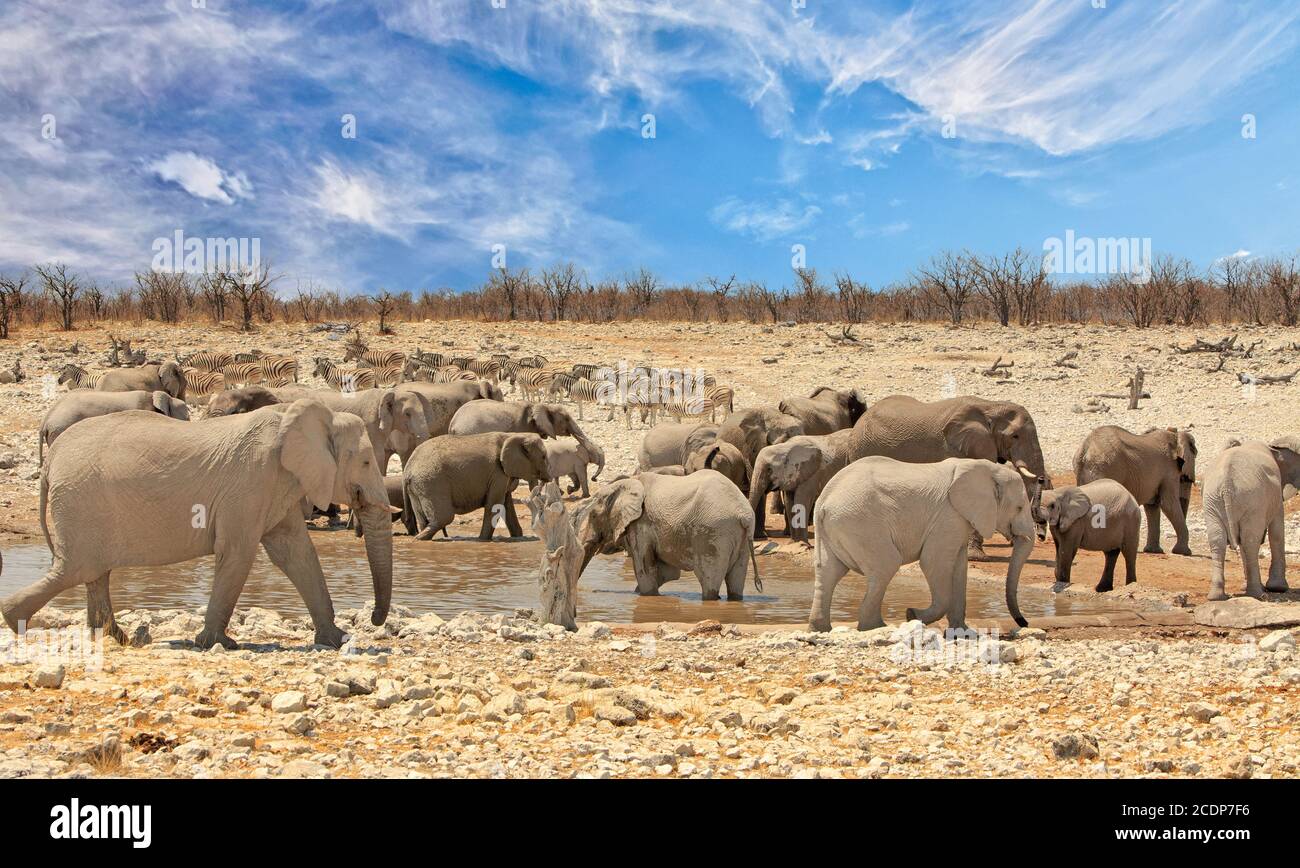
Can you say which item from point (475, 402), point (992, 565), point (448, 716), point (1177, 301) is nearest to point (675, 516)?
point (992, 565)

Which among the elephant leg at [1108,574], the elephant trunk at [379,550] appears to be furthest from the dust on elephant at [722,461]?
the elephant trunk at [379,550]

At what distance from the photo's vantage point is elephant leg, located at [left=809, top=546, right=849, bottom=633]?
938 cm

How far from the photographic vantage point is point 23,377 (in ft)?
95.6

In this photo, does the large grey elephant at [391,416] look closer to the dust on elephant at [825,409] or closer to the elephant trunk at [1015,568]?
the dust on elephant at [825,409]

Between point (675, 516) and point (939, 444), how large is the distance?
5.78 meters

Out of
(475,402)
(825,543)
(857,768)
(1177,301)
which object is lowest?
(857,768)

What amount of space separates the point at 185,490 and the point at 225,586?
623 millimetres

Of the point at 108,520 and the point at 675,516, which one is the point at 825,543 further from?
the point at 108,520

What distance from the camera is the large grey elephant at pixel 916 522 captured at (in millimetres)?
9234

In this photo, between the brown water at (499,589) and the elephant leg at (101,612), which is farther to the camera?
the brown water at (499,589)

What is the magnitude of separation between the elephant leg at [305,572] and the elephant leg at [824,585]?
341cm

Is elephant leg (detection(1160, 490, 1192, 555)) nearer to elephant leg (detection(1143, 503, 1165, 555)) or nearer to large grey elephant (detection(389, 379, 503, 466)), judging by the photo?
elephant leg (detection(1143, 503, 1165, 555))

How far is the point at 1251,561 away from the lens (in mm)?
11039
